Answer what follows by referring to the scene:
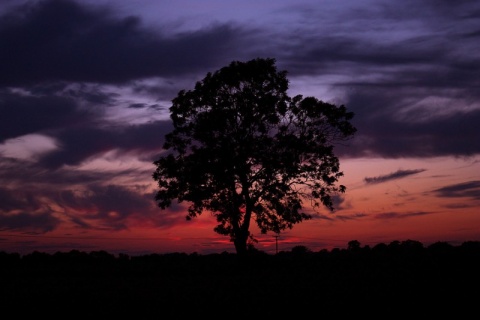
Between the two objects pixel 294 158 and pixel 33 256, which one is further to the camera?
pixel 33 256

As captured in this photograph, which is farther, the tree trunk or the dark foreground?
the tree trunk

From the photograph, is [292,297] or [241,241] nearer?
[292,297]

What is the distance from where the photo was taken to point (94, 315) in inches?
854

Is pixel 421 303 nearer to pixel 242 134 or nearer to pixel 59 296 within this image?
pixel 59 296

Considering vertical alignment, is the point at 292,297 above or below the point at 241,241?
below

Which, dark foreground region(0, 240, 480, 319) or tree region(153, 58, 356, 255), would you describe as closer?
dark foreground region(0, 240, 480, 319)

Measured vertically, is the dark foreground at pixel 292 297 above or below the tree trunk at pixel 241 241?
below

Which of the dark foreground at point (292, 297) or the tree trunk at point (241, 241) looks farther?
the tree trunk at point (241, 241)

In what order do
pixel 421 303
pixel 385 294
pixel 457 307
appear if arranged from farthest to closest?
pixel 385 294
pixel 421 303
pixel 457 307

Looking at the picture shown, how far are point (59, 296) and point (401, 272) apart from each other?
21.2 meters

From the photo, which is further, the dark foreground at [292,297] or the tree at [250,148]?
the tree at [250,148]

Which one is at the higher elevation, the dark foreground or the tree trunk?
the tree trunk

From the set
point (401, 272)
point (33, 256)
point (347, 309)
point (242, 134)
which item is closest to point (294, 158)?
point (242, 134)

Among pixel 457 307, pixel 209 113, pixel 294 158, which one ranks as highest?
pixel 209 113
